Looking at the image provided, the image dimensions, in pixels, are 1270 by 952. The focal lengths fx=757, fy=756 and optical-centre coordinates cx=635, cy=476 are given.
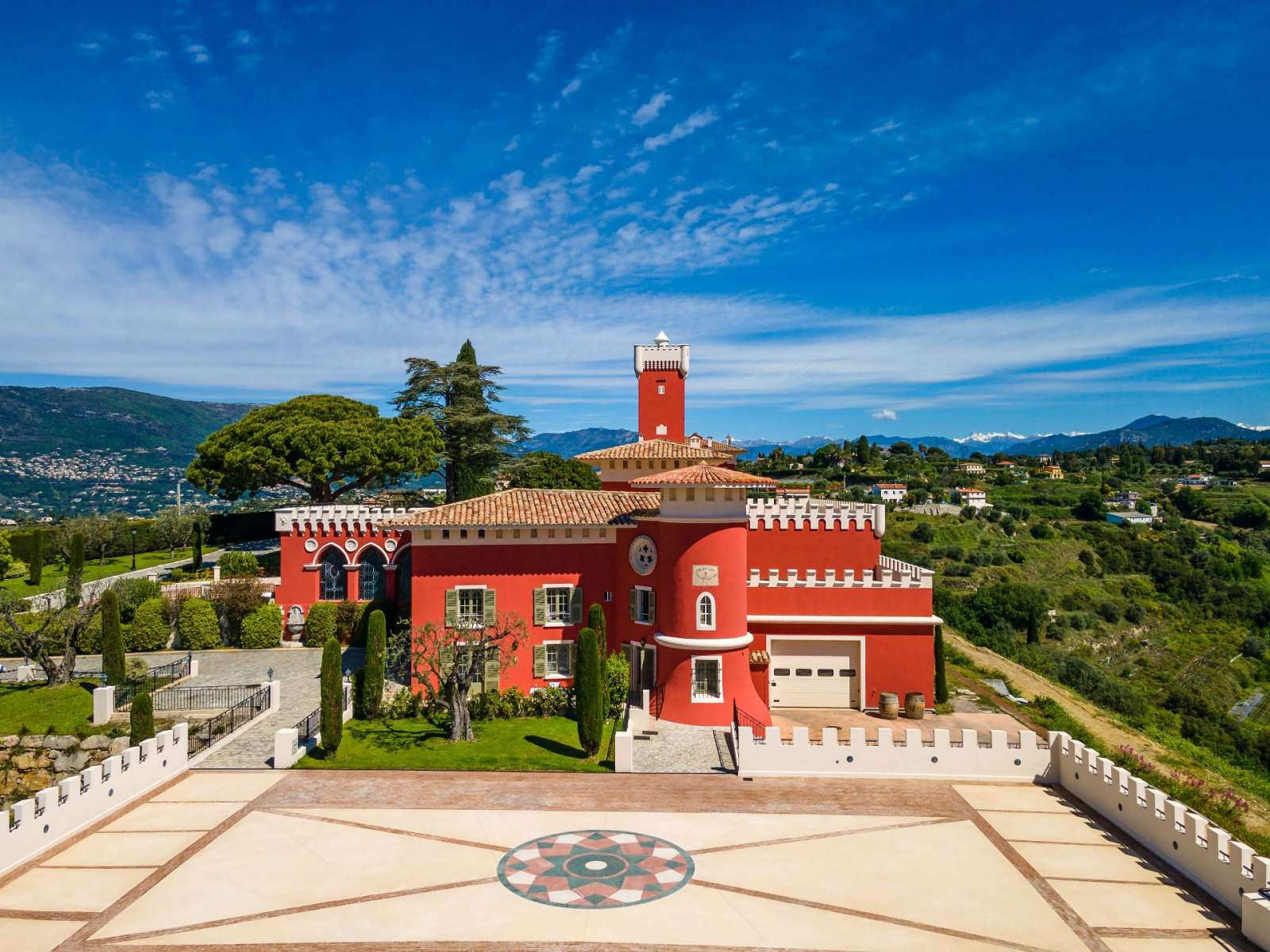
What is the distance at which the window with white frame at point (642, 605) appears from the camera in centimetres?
2544

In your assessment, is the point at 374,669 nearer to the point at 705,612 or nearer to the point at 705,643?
the point at 705,643

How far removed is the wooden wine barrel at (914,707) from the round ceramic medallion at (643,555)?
31.4 feet

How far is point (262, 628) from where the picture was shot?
32594mm

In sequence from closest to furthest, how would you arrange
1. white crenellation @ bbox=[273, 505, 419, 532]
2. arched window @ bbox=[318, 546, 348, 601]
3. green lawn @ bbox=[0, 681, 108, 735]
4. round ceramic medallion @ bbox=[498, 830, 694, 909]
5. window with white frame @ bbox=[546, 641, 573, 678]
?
1. round ceramic medallion @ bbox=[498, 830, 694, 909]
2. green lawn @ bbox=[0, 681, 108, 735]
3. window with white frame @ bbox=[546, 641, 573, 678]
4. white crenellation @ bbox=[273, 505, 419, 532]
5. arched window @ bbox=[318, 546, 348, 601]

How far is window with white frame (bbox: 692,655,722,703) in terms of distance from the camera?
23.6 meters

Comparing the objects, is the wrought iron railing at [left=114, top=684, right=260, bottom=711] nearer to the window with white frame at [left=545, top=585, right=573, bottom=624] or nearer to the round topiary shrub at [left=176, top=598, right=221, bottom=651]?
the round topiary shrub at [left=176, top=598, right=221, bottom=651]

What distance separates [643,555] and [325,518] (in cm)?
1584

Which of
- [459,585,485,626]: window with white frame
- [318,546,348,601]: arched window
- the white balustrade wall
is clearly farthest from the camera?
[318,546,348,601]: arched window

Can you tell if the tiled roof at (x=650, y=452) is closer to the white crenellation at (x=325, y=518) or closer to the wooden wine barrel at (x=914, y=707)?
the white crenellation at (x=325, y=518)

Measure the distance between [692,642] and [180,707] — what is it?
16986 millimetres

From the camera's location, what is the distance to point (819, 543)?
28.6m

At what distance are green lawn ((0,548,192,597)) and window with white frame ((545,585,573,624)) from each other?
26881 mm

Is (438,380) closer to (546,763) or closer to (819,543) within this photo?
(819,543)

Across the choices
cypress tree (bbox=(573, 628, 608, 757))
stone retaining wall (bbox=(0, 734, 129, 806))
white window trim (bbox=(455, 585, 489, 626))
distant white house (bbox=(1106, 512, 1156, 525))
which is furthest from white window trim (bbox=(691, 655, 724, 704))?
distant white house (bbox=(1106, 512, 1156, 525))
